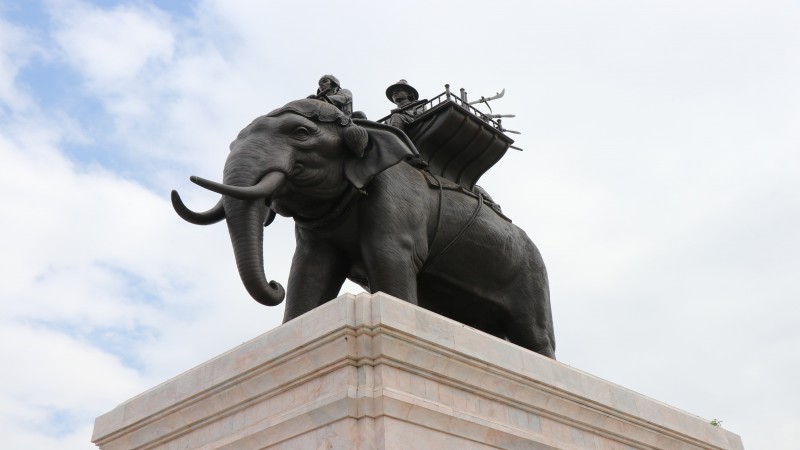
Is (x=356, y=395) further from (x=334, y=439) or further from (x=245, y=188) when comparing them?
(x=245, y=188)

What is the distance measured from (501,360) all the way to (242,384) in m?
1.72

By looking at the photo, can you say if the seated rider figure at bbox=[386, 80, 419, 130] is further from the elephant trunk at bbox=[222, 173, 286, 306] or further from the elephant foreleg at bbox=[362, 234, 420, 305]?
the elephant trunk at bbox=[222, 173, 286, 306]

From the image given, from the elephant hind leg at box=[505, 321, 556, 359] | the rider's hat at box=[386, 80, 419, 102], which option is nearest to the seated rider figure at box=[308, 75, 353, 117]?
the rider's hat at box=[386, 80, 419, 102]

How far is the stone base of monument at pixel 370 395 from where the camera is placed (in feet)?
17.1

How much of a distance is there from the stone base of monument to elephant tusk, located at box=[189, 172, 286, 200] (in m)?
1.17

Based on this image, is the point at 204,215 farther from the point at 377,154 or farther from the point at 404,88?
the point at 404,88

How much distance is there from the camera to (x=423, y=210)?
7.71m

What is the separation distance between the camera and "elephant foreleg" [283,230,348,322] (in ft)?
25.1

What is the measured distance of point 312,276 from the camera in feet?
25.2

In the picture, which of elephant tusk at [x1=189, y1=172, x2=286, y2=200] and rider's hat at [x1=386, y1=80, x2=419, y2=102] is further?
rider's hat at [x1=386, y1=80, x2=419, y2=102]

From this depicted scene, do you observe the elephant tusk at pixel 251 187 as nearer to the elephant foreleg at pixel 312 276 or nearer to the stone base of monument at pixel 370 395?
the elephant foreleg at pixel 312 276

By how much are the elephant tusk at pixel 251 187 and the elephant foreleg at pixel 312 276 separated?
0.91m

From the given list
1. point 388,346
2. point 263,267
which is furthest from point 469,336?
point 263,267

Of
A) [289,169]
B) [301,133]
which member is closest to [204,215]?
[289,169]
